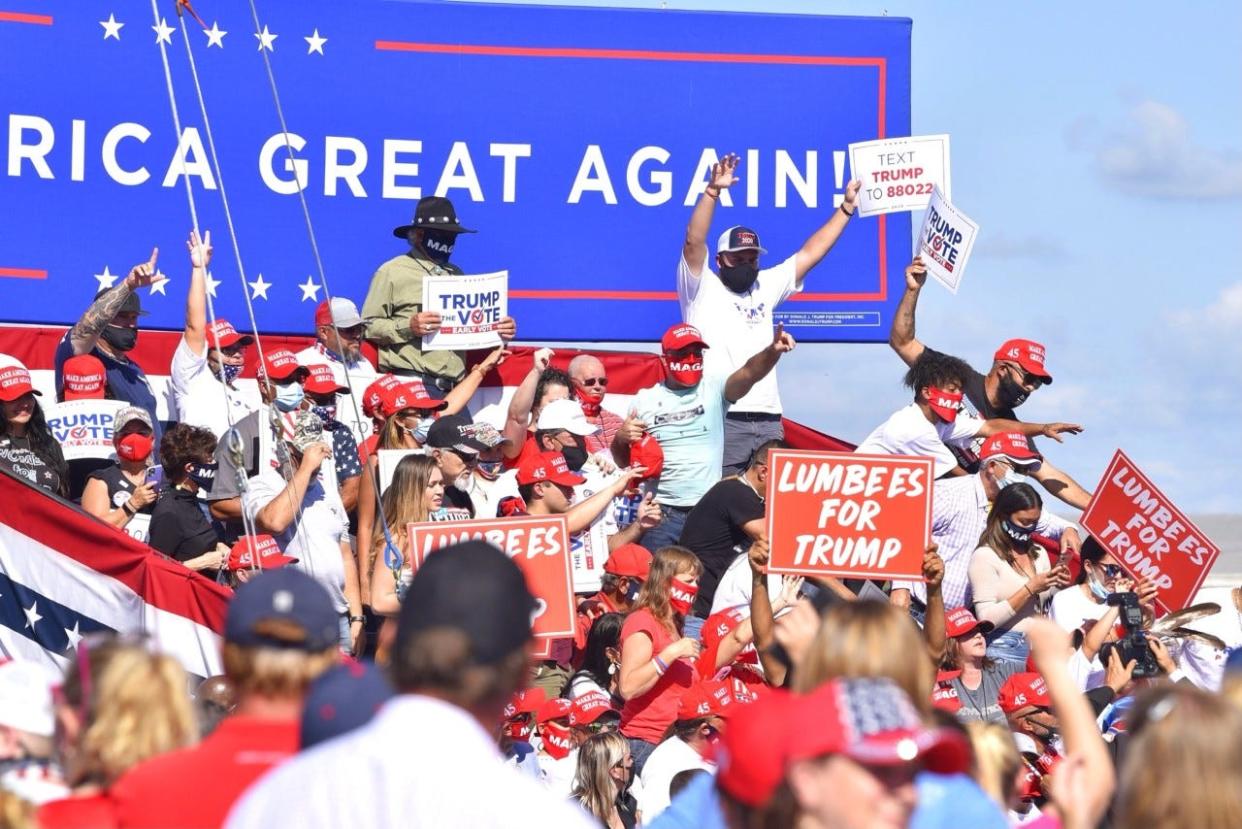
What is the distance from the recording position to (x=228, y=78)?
14609mm

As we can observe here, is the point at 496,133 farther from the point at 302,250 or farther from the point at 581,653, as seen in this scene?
the point at 581,653

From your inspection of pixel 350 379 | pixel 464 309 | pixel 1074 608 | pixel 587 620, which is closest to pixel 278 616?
pixel 587 620

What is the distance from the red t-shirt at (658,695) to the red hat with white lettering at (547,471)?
1524 mm

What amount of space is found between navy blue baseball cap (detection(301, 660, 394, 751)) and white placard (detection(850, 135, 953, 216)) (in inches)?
384

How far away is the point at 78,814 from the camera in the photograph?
3840 millimetres

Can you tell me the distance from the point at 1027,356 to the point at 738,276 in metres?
1.85

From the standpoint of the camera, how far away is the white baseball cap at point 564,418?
11.1 metres

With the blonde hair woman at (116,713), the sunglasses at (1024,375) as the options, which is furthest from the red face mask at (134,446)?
the blonde hair woman at (116,713)

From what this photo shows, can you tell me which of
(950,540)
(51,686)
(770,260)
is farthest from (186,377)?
(51,686)

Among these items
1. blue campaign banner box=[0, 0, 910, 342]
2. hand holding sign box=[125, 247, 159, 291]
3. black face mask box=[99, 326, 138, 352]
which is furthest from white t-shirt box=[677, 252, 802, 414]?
black face mask box=[99, 326, 138, 352]

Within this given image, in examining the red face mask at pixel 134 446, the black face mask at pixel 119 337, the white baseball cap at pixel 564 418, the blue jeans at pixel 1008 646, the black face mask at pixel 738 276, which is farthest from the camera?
the black face mask at pixel 738 276

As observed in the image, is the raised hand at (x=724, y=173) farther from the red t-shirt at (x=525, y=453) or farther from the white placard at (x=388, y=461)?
the white placard at (x=388, y=461)

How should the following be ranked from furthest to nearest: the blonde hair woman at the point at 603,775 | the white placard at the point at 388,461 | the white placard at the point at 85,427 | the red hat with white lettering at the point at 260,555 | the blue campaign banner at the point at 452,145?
the blue campaign banner at the point at 452,145 < the white placard at the point at 85,427 < the white placard at the point at 388,461 < the red hat with white lettering at the point at 260,555 < the blonde hair woman at the point at 603,775

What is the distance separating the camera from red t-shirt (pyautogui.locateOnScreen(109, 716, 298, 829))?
3.57 m
